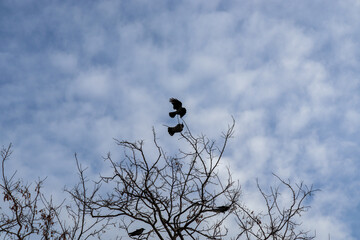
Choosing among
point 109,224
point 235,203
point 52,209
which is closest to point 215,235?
point 235,203

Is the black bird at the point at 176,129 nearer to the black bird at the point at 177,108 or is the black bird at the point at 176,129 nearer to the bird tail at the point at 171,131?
the bird tail at the point at 171,131

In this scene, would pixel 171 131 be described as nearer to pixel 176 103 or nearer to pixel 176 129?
pixel 176 129

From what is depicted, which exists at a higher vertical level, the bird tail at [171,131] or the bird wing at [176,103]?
the bird wing at [176,103]

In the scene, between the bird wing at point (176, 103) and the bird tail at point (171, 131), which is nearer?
the bird wing at point (176, 103)

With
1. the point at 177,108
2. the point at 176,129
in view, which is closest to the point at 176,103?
the point at 177,108

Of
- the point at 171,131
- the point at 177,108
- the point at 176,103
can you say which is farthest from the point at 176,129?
the point at 176,103

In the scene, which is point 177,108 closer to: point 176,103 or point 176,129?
point 176,103

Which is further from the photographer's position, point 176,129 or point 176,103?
point 176,129

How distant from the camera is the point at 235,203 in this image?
352 inches


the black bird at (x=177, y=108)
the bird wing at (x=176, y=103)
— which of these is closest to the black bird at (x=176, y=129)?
the black bird at (x=177, y=108)

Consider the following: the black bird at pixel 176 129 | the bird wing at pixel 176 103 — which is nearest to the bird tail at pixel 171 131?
the black bird at pixel 176 129

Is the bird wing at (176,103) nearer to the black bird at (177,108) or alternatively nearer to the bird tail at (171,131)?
the black bird at (177,108)

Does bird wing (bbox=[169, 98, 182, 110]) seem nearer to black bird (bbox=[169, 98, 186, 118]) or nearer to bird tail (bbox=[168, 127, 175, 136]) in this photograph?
black bird (bbox=[169, 98, 186, 118])

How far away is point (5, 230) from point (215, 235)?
5.85 m
